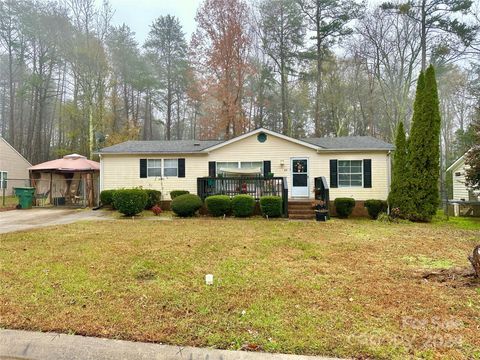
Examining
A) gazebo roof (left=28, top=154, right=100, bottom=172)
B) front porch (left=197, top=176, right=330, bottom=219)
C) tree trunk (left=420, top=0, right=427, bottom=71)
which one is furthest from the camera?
tree trunk (left=420, top=0, right=427, bottom=71)

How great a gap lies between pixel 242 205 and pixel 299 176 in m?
3.66

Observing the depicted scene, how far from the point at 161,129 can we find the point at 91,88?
36.9ft

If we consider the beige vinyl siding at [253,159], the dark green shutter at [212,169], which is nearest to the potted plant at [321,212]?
the beige vinyl siding at [253,159]

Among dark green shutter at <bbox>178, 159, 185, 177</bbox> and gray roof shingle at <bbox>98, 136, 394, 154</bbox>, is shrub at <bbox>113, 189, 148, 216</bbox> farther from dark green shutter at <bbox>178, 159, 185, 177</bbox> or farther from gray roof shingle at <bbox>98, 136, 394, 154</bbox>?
gray roof shingle at <bbox>98, 136, 394, 154</bbox>

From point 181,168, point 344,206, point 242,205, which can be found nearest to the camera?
point 242,205

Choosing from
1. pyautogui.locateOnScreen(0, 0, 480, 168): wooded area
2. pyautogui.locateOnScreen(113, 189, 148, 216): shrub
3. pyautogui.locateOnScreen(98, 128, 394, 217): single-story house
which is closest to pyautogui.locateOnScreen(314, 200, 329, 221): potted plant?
pyautogui.locateOnScreen(98, 128, 394, 217): single-story house

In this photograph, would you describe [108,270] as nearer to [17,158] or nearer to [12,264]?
[12,264]

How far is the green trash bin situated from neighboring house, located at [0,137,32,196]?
7209mm

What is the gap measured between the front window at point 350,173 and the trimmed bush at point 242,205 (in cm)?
458

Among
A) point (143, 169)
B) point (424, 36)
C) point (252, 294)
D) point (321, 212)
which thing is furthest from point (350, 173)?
point (424, 36)

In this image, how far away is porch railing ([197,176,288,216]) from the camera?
11766 millimetres

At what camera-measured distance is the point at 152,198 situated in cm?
1323

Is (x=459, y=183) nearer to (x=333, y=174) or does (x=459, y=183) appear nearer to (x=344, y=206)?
(x=333, y=174)

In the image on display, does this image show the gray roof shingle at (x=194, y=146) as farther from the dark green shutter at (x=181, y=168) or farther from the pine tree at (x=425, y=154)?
the pine tree at (x=425, y=154)
